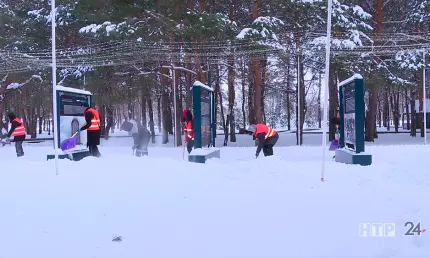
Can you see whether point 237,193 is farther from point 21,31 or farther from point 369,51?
point 21,31

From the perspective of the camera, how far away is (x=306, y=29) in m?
24.5

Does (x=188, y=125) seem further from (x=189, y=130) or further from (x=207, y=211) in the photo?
(x=207, y=211)

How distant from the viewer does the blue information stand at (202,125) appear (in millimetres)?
12891

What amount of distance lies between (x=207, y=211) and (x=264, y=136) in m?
7.61

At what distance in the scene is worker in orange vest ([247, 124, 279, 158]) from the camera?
1366 centimetres

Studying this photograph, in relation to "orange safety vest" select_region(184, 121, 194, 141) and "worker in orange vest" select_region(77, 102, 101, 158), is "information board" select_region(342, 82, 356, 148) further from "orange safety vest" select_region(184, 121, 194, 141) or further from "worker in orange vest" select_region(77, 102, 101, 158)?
"worker in orange vest" select_region(77, 102, 101, 158)

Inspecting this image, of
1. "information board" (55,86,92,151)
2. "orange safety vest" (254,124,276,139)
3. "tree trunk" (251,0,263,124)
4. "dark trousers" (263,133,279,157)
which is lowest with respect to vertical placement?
"dark trousers" (263,133,279,157)

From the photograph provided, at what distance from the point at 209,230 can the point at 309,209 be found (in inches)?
67.8

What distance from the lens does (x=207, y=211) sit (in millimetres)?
6398

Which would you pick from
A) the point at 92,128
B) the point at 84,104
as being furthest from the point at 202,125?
the point at 84,104

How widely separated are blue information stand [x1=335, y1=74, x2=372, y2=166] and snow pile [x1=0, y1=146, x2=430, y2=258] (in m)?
1.57

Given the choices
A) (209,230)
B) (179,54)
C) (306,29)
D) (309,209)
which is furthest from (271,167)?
(306,29)

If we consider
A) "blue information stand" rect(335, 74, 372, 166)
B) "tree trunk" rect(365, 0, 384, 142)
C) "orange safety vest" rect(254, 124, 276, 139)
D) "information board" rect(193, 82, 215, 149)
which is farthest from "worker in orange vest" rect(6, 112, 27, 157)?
"tree trunk" rect(365, 0, 384, 142)

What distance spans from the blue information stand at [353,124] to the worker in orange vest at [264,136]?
2043 millimetres
